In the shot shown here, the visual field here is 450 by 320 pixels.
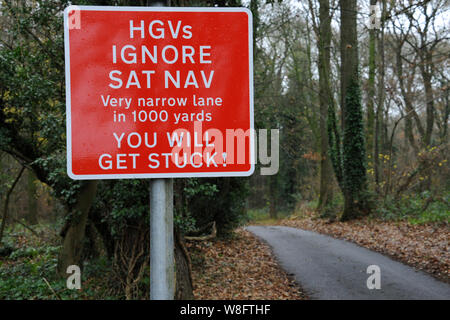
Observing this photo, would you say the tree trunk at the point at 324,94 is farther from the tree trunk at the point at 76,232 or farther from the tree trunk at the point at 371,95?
the tree trunk at the point at 76,232

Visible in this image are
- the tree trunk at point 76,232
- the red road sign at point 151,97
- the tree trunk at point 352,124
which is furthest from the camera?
the tree trunk at point 352,124

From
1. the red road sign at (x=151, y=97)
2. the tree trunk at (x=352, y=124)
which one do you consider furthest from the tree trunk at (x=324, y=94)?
the red road sign at (x=151, y=97)

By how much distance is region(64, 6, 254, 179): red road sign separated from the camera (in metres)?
1.69

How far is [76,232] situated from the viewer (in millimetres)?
9430

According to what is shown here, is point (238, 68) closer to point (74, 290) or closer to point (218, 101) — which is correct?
point (218, 101)

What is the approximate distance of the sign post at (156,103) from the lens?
1687mm

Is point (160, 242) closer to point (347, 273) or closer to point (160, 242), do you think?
point (160, 242)

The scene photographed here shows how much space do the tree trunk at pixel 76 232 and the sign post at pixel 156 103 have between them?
7.54m

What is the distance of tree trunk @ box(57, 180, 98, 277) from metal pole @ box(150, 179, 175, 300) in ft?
24.8

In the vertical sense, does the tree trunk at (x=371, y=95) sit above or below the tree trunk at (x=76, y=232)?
above

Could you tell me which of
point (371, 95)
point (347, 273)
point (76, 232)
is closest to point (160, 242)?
point (347, 273)

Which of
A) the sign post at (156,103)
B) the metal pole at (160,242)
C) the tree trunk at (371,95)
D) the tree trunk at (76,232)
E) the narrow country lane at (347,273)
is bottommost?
the narrow country lane at (347,273)

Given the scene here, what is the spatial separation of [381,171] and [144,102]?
17.5 m

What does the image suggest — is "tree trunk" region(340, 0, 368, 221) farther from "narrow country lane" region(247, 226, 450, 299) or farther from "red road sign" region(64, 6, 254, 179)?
"red road sign" region(64, 6, 254, 179)
